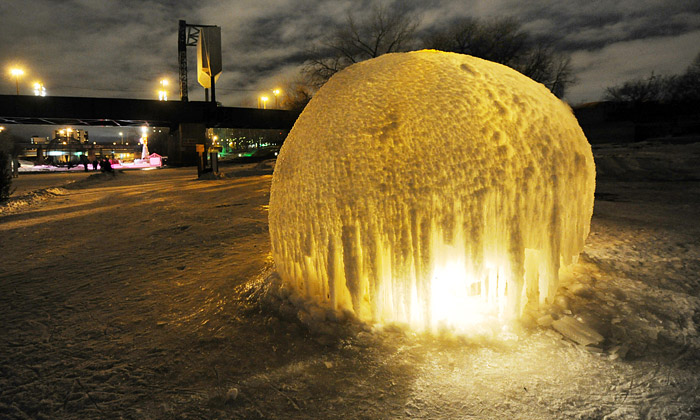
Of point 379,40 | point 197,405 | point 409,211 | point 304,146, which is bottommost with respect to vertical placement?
point 197,405

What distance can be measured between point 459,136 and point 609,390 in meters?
2.05

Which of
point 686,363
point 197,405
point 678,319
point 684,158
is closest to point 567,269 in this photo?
point 678,319

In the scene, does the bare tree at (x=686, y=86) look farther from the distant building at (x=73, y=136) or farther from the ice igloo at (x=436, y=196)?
the distant building at (x=73, y=136)

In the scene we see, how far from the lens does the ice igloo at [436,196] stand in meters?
2.84

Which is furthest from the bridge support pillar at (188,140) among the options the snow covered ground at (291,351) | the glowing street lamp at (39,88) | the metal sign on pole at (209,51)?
the snow covered ground at (291,351)

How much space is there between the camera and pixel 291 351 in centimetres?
289

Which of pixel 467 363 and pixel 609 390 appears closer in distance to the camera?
pixel 609 390

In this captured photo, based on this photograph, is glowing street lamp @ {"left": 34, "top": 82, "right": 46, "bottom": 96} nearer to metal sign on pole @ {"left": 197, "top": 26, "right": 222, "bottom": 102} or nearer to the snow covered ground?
metal sign on pole @ {"left": 197, "top": 26, "right": 222, "bottom": 102}

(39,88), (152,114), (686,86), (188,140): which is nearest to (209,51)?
(152,114)

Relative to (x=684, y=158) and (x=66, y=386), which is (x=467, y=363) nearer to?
(x=66, y=386)

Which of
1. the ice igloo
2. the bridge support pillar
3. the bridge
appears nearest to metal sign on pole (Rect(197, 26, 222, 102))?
the bridge

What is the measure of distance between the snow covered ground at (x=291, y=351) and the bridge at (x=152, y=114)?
28276 millimetres

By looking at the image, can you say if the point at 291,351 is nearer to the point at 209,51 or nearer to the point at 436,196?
the point at 436,196

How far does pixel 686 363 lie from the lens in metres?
2.60
